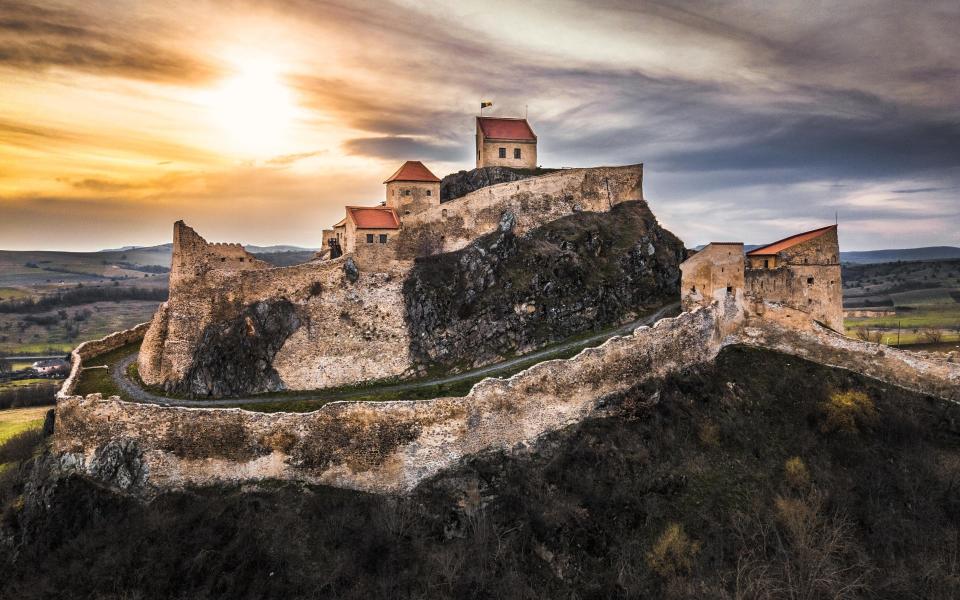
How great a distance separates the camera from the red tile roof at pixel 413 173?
4188 centimetres

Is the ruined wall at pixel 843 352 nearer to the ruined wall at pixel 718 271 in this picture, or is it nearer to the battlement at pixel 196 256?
the ruined wall at pixel 718 271

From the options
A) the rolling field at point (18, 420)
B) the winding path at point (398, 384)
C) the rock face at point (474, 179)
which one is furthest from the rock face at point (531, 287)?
the rolling field at point (18, 420)

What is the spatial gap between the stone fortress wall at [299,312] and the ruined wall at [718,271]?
49.0 feet

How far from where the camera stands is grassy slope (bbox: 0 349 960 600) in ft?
66.9


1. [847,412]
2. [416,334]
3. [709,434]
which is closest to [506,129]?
[416,334]

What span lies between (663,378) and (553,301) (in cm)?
1096

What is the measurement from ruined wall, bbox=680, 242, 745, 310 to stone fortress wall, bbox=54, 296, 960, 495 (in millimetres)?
7442

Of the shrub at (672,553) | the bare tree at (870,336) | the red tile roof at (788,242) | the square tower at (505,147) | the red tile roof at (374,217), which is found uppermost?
the square tower at (505,147)

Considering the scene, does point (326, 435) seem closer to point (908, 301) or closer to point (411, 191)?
point (411, 191)

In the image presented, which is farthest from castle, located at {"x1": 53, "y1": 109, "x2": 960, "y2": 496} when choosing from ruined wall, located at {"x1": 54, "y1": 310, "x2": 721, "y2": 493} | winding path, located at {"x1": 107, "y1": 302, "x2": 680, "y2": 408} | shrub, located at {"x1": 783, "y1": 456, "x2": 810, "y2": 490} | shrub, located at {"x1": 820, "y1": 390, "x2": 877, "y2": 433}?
shrub, located at {"x1": 783, "y1": 456, "x2": 810, "y2": 490}

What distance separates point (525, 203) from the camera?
41.3 meters

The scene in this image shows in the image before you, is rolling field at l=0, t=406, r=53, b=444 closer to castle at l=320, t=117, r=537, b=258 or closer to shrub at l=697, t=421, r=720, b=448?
castle at l=320, t=117, r=537, b=258

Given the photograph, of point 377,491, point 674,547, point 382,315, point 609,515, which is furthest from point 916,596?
point 382,315

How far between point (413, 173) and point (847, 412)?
28.9 metres
